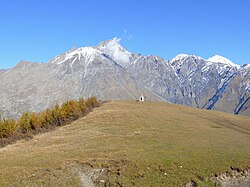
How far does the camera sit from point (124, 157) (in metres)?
44.2

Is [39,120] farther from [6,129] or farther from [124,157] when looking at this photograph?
[124,157]

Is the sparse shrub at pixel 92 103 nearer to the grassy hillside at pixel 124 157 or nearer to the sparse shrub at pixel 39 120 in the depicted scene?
the sparse shrub at pixel 39 120

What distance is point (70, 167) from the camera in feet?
133

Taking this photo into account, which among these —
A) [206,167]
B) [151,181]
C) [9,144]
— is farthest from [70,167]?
[9,144]

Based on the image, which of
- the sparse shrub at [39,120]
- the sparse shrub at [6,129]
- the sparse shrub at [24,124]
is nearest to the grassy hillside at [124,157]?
the sparse shrub at [6,129]

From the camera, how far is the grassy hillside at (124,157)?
36.9m

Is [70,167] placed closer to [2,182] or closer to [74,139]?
[2,182]

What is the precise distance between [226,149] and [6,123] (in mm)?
47883

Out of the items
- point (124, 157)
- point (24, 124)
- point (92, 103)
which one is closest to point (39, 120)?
point (24, 124)

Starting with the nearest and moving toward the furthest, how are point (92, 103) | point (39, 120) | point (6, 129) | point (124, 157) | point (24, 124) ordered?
point (124, 157), point (6, 129), point (24, 124), point (39, 120), point (92, 103)

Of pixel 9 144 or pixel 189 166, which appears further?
pixel 9 144

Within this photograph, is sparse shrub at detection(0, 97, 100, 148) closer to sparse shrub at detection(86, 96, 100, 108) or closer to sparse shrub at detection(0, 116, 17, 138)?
sparse shrub at detection(0, 116, 17, 138)

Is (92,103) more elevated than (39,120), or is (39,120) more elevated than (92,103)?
(92,103)

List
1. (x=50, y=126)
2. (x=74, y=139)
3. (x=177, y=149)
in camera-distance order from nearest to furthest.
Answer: (x=177, y=149) < (x=74, y=139) < (x=50, y=126)
